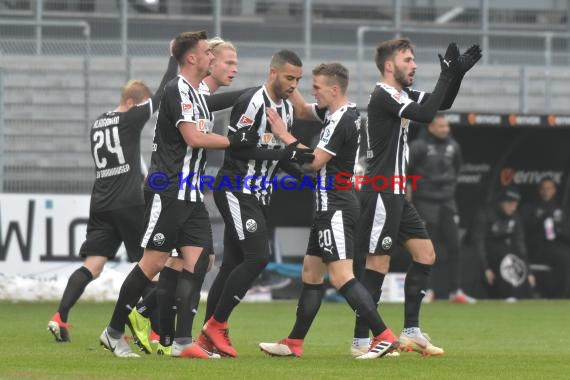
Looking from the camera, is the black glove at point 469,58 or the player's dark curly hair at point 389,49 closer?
the black glove at point 469,58

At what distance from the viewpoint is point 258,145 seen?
912cm

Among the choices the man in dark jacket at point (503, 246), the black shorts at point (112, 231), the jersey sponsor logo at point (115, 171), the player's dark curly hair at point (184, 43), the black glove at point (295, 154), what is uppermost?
the player's dark curly hair at point (184, 43)

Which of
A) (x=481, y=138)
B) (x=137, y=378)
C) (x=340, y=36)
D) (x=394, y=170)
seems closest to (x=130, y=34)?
(x=340, y=36)

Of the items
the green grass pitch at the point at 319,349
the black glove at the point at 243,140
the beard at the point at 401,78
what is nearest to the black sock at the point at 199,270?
the green grass pitch at the point at 319,349

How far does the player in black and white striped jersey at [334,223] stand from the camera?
8.81 m

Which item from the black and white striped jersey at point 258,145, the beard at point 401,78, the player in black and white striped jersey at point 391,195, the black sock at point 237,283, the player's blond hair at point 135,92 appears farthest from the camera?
the player's blond hair at point 135,92

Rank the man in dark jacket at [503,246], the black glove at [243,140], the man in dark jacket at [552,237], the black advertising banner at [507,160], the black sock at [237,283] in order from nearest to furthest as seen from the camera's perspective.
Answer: the black glove at [243,140]
the black sock at [237,283]
the man in dark jacket at [503,246]
the man in dark jacket at [552,237]
the black advertising banner at [507,160]

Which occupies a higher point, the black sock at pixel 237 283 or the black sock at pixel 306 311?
the black sock at pixel 237 283

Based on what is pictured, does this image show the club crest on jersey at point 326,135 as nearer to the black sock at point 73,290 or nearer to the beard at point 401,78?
the beard at point 401,78

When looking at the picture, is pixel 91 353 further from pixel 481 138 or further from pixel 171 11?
pixel 171 11

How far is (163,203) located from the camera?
8.69 metres

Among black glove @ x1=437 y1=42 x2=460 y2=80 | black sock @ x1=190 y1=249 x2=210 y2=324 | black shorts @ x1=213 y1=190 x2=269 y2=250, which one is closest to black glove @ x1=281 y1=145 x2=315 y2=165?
black shorts @ x1=213 y1=190 x2=269 y2=250

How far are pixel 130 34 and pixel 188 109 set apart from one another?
38.1ft

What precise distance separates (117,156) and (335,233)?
291 cm
